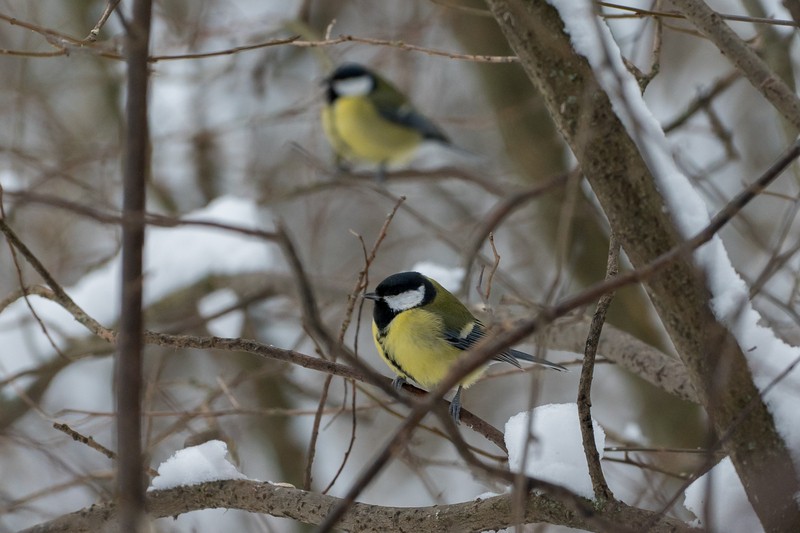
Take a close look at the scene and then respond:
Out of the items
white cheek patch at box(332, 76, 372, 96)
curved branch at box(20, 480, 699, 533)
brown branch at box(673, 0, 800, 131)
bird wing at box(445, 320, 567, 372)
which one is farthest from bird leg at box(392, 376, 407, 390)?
white cheek patch at box(332, 76, 372, 96)

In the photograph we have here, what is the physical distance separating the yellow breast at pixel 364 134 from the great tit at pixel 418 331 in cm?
318

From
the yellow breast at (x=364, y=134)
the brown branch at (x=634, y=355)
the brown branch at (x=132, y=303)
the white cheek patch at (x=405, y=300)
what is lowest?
the brown branch at (x=132, y=303)

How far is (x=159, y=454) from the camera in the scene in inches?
215

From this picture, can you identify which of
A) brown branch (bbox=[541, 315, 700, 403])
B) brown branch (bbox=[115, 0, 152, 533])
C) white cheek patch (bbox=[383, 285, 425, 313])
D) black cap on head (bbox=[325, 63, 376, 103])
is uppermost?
black cap on head (bbox=[325, 63, 376, 103])

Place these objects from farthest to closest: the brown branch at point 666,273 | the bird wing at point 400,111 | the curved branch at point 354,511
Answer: the bird wing at point 400,111 → the curved branch at point 354,511 → the brown branch at point 666,273

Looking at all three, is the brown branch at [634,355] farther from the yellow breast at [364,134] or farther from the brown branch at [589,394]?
the yellow breast at [364,134]

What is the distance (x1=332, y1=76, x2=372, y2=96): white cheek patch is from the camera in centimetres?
591

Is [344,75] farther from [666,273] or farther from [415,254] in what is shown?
[666,273]

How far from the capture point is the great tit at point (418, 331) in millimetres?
2852

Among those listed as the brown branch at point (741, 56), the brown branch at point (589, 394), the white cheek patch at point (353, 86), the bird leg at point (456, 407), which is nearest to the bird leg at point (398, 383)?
the bird leg at point (456, 407)

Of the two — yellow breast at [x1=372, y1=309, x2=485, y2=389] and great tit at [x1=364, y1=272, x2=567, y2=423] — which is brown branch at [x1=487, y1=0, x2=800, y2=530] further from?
yellow breast at [x1=372, y1=309, x2=485, y2=389]

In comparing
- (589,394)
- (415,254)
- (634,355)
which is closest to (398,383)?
(634,355)

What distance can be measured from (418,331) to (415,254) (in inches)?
194

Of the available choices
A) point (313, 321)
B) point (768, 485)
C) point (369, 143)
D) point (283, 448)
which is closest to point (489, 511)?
point (768, 485)
